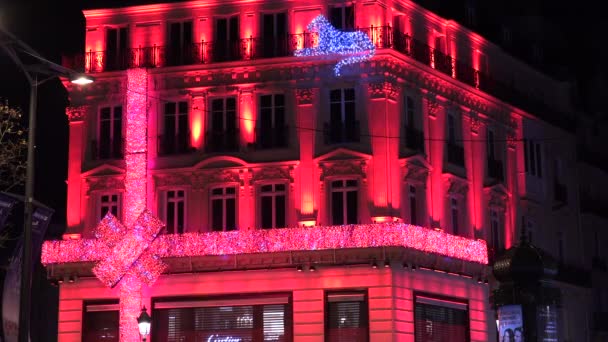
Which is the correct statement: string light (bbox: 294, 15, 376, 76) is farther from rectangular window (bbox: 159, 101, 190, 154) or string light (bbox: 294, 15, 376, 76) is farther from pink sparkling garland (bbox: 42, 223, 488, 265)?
pink sparkling garland (bbox: 42, 223, 488, 265)

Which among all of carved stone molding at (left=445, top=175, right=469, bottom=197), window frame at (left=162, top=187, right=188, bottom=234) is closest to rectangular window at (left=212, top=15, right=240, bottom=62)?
window frame at (left=162, top=187, right=188, bottom=234)

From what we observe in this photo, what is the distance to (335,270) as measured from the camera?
45.1m

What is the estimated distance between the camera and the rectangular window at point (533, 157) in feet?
184

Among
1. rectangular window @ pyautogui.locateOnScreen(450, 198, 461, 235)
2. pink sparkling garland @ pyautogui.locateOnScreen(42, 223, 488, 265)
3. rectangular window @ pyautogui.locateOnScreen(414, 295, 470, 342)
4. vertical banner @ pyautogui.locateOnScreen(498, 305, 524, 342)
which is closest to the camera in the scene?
vertical banner @ pyautogui.locateOnScreen(498, 305, 524, 342)

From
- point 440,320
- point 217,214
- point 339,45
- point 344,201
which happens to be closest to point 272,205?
point 217,214

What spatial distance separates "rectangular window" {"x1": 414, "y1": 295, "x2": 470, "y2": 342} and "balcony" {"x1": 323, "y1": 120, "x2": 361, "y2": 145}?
19.9 ft

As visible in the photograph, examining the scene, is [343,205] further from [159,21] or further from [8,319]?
[8,319]

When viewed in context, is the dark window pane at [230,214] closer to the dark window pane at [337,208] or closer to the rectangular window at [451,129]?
the dark window pane at [337,208]

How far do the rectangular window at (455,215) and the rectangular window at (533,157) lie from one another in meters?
6.76

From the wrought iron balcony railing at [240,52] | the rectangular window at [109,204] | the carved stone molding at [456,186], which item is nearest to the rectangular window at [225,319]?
the rectangular window at [109,204]

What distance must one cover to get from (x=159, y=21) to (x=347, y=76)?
25.1ft

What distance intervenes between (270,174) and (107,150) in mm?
6467

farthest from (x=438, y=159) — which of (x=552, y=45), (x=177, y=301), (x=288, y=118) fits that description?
(x=552, y=45)

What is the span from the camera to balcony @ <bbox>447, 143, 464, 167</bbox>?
50094 millimetres
